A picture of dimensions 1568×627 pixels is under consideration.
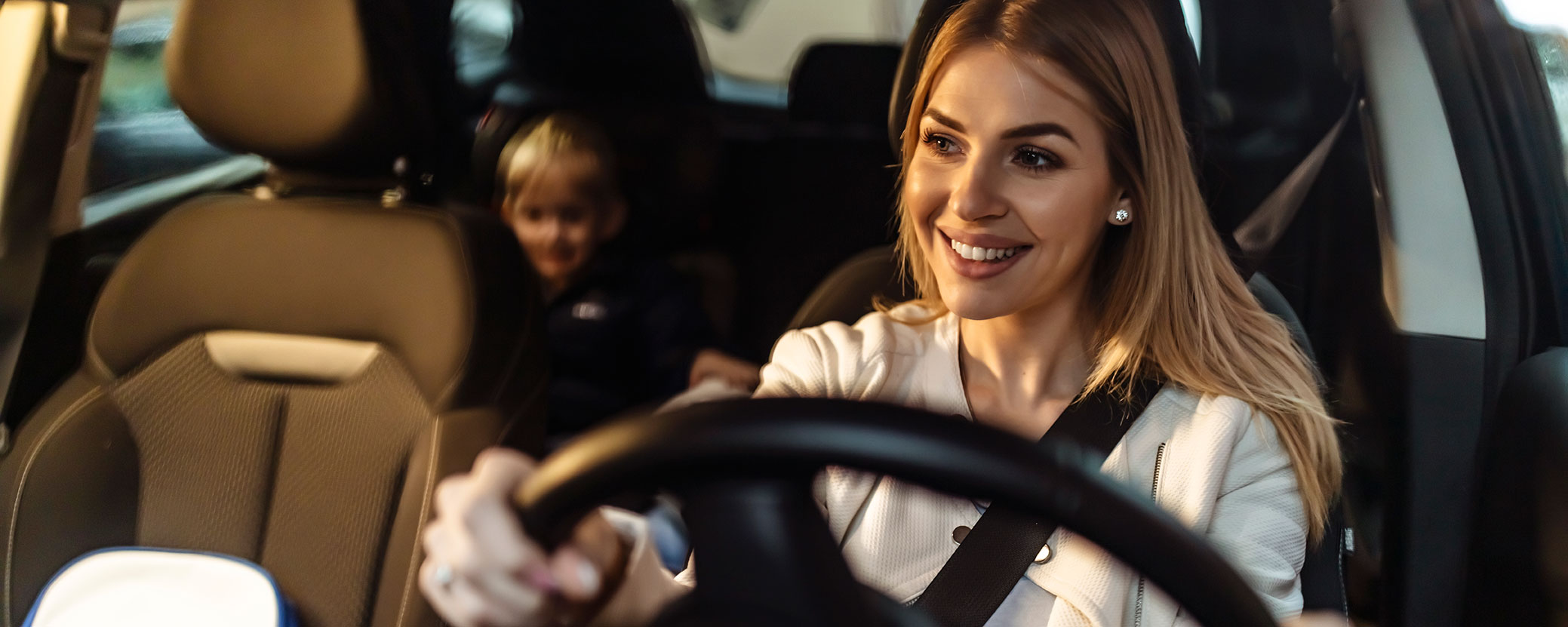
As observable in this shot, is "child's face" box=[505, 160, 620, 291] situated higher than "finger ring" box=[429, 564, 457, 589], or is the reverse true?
"finger ring" box=[429, 564, 457, 589]

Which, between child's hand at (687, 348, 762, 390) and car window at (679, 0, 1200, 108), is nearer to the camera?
child's hand at (687, 348, 762, 390)

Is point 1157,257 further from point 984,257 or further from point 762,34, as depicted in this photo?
point 762,34

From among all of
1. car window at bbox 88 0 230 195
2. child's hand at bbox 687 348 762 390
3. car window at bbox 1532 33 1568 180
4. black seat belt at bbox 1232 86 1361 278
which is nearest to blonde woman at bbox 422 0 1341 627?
black seat belt at bbox 1232 86 1361 278

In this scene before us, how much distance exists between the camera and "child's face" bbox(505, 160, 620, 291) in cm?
205

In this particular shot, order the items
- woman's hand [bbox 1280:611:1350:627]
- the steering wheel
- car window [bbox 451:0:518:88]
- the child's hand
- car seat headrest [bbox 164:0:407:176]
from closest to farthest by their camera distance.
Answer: the steering wheel < woman's hand [bbox 1280:611:1350:627] < car seat headrest [bbox 164:0:407:176] < the child's hand < car window [bbox 451:0:518:88]

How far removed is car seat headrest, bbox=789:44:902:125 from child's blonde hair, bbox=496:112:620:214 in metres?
0.42

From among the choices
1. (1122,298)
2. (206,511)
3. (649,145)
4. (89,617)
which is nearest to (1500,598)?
(1122,298)

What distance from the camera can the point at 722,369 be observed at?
6.23 ft

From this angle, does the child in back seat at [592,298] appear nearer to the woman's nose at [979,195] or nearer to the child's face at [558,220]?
the child's face at [558,220]

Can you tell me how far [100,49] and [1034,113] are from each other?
1.28m

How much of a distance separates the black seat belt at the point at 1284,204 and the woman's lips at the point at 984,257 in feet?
0.97

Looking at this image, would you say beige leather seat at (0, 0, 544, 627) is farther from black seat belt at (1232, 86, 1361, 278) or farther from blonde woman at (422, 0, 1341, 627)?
black seat belt at (1232, 86, 1361, 278)

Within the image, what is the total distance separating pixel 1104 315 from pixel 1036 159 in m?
0.19

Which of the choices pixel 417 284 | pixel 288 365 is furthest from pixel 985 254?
pixel 288 365
